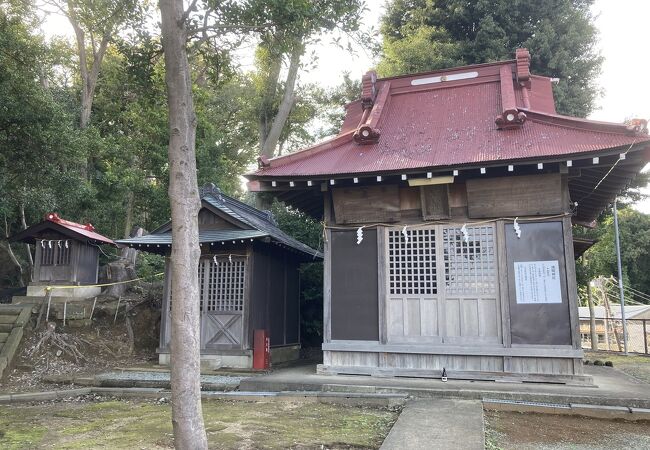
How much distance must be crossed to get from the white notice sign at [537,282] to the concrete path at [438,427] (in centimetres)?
257

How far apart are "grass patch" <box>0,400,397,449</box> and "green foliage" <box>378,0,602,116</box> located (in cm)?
1365

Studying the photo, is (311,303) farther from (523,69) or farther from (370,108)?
(523,69)

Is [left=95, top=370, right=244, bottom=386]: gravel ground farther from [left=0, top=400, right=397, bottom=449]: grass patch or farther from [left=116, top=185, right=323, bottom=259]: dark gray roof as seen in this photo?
[left=116, top=185, right=323, bottom=259]: dark gray roof

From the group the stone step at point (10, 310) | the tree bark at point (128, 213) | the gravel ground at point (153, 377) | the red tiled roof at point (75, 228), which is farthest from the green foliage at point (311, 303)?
the tree bark at point (128, 213)

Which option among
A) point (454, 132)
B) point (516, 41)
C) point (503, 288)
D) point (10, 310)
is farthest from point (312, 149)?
point (516, 41)

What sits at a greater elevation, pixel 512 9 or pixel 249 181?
pixel 512 9

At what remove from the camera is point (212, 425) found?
20.8 ft

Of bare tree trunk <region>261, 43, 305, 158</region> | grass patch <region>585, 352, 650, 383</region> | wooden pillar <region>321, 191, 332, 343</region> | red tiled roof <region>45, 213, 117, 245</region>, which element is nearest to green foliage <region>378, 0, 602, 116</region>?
bare tree trunk <region>261, 43, 305, 158</region>

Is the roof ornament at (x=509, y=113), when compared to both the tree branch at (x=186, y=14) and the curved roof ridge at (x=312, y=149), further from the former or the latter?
the tree branch at (x=186, y=14)

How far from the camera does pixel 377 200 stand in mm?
9930

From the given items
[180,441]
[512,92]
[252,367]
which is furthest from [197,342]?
[512,92]

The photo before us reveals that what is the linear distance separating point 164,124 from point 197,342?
16.2 metres

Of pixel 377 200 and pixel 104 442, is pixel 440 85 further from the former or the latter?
pixel 104 442

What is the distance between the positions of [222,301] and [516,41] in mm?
14950
